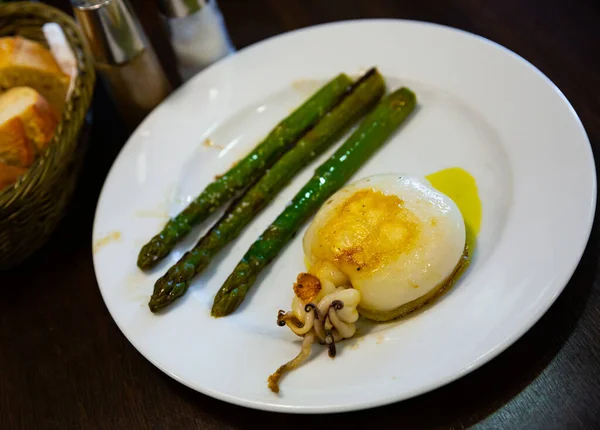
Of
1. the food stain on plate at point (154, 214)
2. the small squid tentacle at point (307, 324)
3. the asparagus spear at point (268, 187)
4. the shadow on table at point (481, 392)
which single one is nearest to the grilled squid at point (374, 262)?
the small squid tentacle at point (307, 324)

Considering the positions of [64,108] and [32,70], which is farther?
[32,70]

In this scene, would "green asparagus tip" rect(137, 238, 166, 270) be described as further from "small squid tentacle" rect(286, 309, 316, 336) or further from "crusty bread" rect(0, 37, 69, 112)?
"crusty bread" rect(0, 37, 69, 112)

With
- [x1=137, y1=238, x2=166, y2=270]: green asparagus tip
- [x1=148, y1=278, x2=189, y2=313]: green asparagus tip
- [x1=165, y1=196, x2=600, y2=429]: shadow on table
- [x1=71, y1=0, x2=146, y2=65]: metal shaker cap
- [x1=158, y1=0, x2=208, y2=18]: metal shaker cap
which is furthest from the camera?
[x1=158, y1=0, x2=208, y2=18]: metal shaker cap

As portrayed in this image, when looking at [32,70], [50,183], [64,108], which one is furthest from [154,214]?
[32,70]

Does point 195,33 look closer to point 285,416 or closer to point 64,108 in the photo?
point 64,108

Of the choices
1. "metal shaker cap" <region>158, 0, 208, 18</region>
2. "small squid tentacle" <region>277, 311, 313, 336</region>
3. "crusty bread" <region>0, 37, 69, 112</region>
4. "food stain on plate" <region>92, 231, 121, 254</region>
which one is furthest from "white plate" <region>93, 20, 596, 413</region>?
"crusty bread" <region>0, 37, 69, 112</region>

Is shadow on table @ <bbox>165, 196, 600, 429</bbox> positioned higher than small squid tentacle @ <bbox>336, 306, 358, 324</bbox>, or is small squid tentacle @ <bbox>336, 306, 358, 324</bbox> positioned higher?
small squid tentacle @ <bbox>336, 306, 358, 324</bbox>
